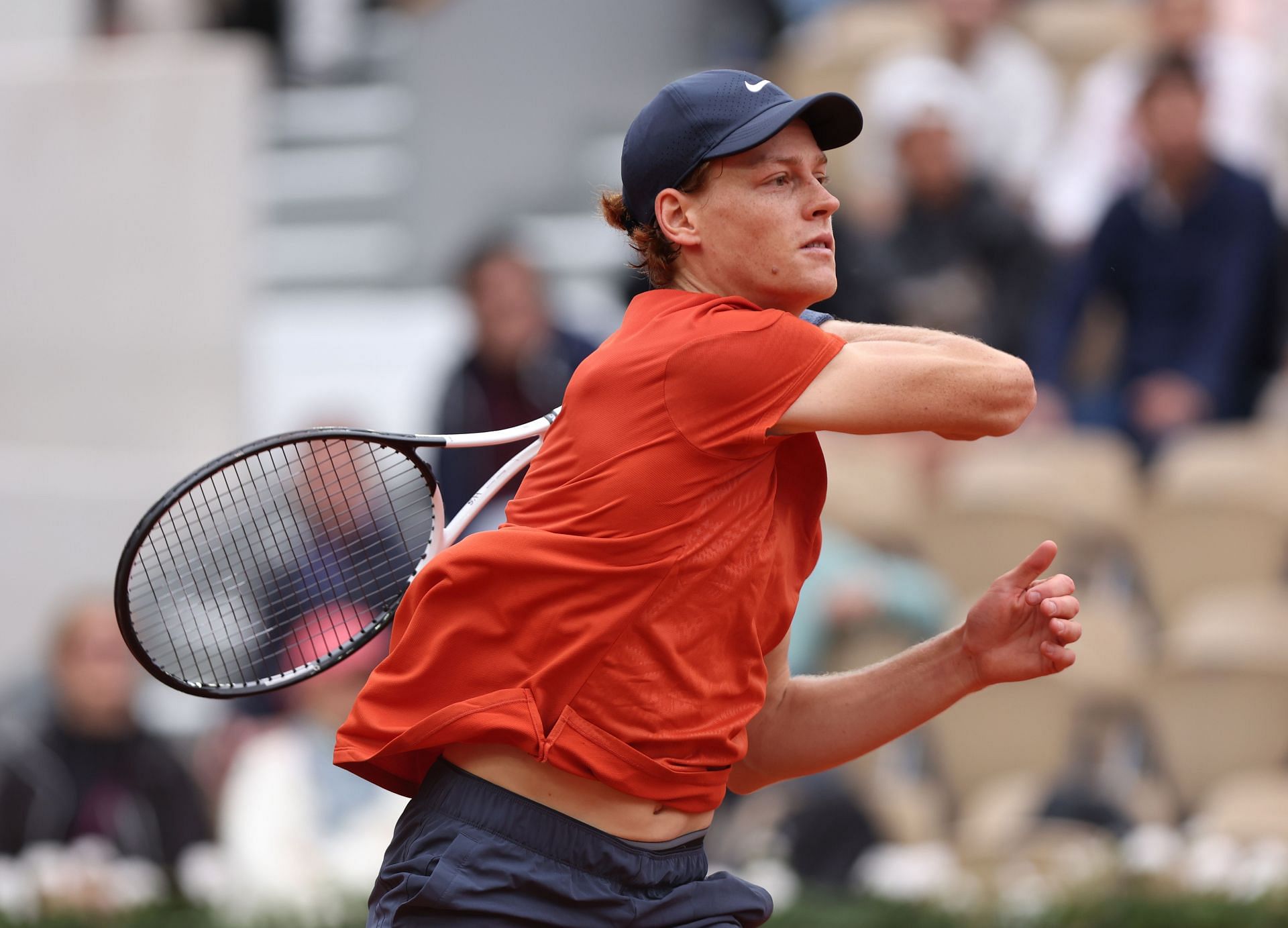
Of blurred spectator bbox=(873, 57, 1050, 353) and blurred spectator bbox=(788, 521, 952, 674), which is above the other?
blurred spectator bbox=(873, 57, 1050, 353)

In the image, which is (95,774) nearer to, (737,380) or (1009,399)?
(737,380)

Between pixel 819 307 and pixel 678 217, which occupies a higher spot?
pixel 678 217

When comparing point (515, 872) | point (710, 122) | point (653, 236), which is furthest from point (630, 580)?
point (710, 122)

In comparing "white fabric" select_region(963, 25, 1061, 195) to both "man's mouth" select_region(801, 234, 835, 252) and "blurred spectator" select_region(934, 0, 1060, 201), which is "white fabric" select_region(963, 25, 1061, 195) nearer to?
"blurred spectator" select_region(934, 0, 1060, 201)

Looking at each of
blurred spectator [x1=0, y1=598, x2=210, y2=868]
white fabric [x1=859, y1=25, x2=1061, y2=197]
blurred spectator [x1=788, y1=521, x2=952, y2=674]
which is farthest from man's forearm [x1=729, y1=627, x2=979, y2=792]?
white fabric [x1=859, y1=25, x2=1061, y2=197]

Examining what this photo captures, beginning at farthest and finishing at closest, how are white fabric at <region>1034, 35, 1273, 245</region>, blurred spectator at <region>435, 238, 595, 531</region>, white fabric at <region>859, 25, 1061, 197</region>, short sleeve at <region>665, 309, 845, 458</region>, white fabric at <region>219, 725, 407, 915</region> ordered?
1. white fabric at <region>859, 25, 1061, 197</region>
2. white fabric at <region>1034, 35, 1273, 245</region>
3. blurred spectator at <region>435, 238, 595, 531</region>
4. white fabric at <region>219, 725, 407, 915</region>
5. short sleeve at <region>665, 309, 845, 458</region>

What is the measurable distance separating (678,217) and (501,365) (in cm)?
423

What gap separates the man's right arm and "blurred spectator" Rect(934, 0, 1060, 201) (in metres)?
5.83

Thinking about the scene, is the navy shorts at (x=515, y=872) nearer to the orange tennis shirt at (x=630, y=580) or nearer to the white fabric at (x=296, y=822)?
the orange tennis shirt at (x=630, y=580)

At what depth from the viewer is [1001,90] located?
28.0ft

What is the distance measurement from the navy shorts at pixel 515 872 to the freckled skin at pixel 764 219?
816 millimetres

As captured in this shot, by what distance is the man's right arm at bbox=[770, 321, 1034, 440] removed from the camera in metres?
2.71

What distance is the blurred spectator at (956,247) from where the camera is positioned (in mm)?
7359

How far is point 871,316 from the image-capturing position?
7.22m
